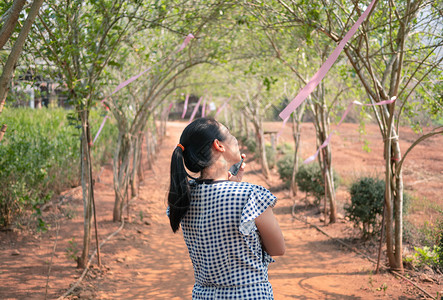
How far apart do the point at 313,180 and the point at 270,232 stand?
7709 mm

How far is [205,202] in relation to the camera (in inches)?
70.2

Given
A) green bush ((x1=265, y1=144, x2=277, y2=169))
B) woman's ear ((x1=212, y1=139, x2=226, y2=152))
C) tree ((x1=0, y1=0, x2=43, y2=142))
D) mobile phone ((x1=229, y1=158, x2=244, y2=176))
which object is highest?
tree ((x1=0, y1=0, x2=43, y2=142))

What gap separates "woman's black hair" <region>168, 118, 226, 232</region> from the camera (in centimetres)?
179

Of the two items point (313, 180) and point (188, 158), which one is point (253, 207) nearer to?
point (188, 158)

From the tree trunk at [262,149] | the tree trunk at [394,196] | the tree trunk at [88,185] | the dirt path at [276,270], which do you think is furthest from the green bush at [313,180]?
the tree trunk at [88,185]

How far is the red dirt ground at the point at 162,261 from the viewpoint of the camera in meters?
4.74

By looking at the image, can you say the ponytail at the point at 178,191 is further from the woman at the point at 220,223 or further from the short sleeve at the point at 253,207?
the short sleeve at the point at 253,207

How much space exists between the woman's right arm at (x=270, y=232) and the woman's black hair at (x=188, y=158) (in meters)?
0.32

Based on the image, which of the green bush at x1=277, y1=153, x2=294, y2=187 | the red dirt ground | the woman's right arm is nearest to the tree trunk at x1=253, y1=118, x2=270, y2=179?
the green bush at x1=277, y1=153, x2=294, y2=187

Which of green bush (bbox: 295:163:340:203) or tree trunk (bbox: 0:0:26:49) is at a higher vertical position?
tree trunk (bbox: 0:0:26:49)

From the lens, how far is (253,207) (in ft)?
5.47

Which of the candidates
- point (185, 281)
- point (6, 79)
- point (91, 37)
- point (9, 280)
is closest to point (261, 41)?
point (91, 37)

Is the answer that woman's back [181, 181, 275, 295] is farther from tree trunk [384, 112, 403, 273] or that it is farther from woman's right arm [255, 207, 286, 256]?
tree trunk [384, 112, 403, 273]

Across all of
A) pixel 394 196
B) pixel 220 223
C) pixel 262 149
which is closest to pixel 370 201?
pixel 394 196
